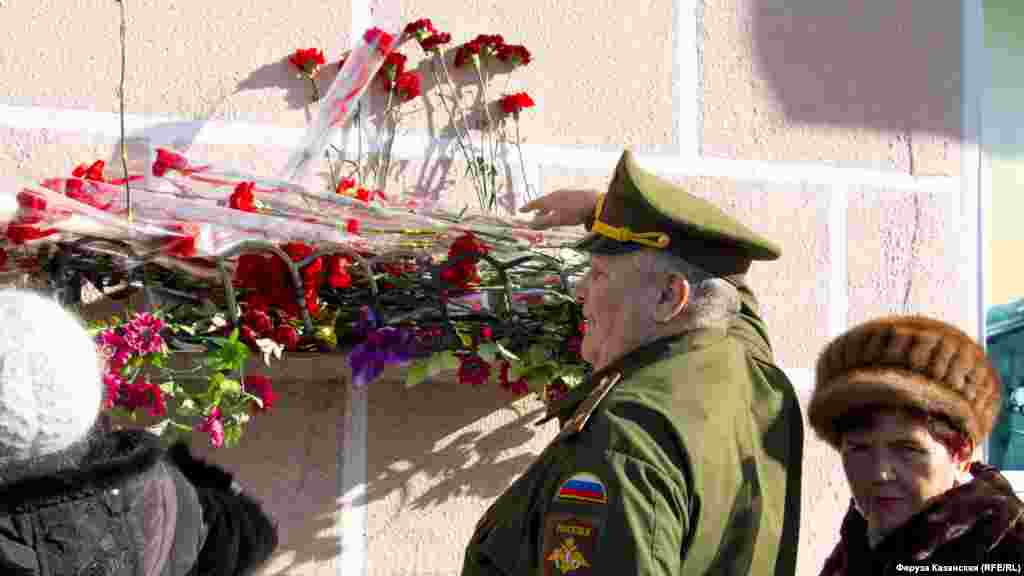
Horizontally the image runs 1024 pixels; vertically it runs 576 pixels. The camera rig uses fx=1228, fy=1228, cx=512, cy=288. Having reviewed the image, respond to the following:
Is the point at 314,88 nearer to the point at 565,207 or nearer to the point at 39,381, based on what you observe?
the point at 565,207

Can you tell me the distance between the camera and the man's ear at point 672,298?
221 cm

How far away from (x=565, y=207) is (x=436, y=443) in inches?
32.0

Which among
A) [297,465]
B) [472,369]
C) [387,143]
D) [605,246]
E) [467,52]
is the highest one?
[467,52]

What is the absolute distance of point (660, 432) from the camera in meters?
2.04

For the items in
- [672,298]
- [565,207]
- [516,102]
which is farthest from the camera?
[516,102]

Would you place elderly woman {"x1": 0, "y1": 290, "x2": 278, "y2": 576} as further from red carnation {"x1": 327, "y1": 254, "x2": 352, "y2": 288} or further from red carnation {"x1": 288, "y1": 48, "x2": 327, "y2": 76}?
red carnation {"x1": 288, "y1": 48, "x2": 327, "y2": 76}

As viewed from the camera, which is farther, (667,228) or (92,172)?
(92,172)

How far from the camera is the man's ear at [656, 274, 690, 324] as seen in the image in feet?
7.27

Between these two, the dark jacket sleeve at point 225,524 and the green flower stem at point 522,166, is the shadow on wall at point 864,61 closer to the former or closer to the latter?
the green flower stem at point 522,166

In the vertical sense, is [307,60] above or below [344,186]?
above

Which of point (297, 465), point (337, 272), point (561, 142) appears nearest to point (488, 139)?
point (561, 142)

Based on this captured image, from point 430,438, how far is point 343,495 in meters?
0.27

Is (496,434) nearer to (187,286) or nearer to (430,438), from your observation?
(430,438)

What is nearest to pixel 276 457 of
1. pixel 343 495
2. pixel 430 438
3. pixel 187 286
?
pixel 343 495
